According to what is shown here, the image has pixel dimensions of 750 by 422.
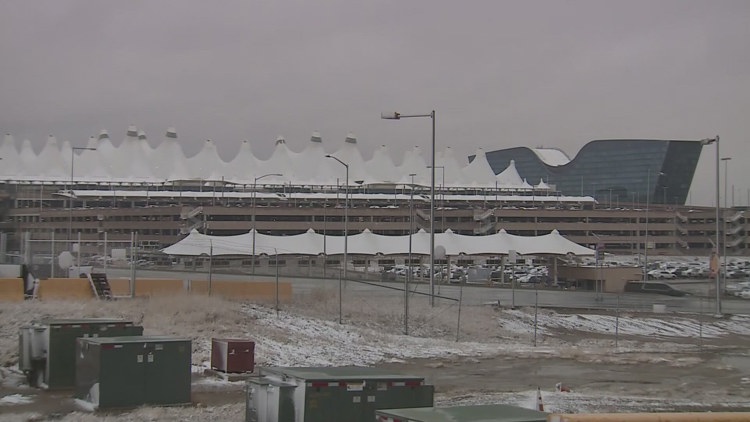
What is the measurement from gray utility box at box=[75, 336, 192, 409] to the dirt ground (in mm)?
376

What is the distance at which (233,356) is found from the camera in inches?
834

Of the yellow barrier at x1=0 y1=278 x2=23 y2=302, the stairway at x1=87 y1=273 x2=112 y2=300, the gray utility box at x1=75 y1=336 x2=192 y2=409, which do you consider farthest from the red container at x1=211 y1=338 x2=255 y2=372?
the yellow barrier at x1=0 y1=278 x2=23 y2=302

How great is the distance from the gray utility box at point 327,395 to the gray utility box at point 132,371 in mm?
4240

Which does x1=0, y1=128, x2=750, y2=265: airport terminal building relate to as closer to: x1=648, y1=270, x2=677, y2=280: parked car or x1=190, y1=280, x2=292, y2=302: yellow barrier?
x1=648, y1=270, x2=677, y2=280: parked car

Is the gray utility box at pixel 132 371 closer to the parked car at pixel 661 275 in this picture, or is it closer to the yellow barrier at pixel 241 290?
the yellow barrier at pixel 241 290

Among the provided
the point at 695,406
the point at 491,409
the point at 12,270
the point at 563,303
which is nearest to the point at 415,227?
the point at 563,303

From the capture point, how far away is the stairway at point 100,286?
31.5 meters

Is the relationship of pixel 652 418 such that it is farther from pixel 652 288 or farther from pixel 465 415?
pixel 652 288

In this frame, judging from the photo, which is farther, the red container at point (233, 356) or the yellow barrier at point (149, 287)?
the yellow barrier at point (149, 287)

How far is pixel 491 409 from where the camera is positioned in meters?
9.18

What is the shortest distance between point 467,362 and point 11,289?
608 inches

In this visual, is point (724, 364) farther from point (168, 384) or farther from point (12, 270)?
point (12, 270)

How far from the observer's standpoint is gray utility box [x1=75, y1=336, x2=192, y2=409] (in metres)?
15.6

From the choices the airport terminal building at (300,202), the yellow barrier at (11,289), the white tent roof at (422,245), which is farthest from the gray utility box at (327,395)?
the airport terminal building at (300,202)
